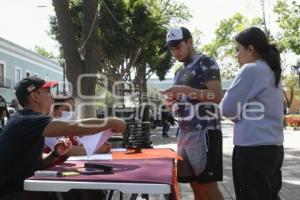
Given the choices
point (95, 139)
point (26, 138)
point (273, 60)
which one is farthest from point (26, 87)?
point (273, 60)

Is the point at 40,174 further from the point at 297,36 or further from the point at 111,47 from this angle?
the point at 111,47

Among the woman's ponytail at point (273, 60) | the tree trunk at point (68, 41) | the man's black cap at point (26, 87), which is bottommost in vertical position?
the man's black cap at point (26, 87)

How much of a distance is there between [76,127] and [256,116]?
127cm

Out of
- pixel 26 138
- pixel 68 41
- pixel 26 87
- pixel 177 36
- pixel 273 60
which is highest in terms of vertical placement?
pixel 68 41

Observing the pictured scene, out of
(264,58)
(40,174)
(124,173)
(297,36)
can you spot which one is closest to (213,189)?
(264,58)

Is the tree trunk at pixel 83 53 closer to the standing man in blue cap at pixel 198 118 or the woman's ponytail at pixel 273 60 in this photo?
the standing man in blue cap at pixel 198 118

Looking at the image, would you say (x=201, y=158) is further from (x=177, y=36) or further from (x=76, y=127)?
(x=76, y=127)

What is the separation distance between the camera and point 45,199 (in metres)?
3.18

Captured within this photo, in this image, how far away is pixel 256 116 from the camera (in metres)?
3.75

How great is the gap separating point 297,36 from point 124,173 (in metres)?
24.2

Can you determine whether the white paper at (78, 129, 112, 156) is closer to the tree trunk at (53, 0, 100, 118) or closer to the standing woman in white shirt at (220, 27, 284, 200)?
the standing woman in white shirt at (220, 27, 284, 200)

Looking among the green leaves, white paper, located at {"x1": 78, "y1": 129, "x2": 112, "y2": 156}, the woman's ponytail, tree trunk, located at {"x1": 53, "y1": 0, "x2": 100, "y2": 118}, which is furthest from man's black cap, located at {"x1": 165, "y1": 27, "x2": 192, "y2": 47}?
the green leaves

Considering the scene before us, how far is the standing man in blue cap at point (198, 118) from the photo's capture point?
14.2ft

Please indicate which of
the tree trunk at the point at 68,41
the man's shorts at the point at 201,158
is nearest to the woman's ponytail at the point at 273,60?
the man's shorts at the point at 201,158
